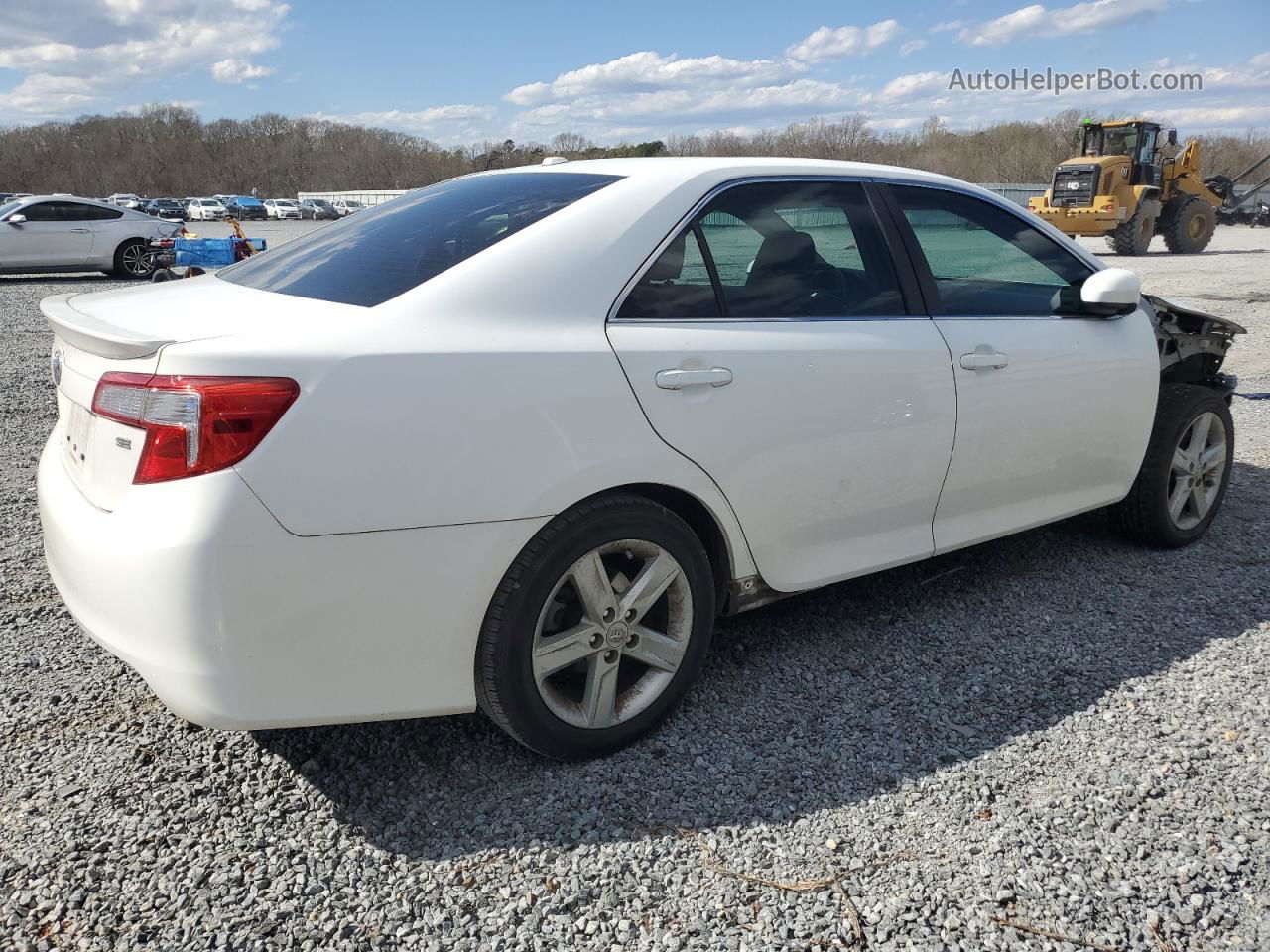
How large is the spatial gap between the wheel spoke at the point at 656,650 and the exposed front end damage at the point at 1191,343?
8.72 feet

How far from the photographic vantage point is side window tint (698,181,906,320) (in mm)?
2939

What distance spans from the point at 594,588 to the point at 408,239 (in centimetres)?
116

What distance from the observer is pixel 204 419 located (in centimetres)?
211

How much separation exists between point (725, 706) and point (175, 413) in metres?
1.79

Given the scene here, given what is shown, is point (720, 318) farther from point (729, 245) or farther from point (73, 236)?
point (73, 236)

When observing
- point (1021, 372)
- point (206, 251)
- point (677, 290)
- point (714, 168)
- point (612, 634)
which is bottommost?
point (206, 251)

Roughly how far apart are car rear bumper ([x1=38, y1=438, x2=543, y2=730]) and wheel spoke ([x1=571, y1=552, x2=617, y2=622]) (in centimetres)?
21

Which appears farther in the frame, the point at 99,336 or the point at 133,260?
the point at 133,260

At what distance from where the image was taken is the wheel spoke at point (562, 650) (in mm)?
2553

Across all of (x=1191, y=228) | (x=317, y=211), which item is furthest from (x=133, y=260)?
(x=317, y=211)

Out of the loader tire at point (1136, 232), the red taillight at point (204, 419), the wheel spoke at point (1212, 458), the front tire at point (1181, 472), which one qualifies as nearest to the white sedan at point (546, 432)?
the red taillight at point (204, 419)

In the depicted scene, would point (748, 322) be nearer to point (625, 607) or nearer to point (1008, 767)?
point (625, 607)

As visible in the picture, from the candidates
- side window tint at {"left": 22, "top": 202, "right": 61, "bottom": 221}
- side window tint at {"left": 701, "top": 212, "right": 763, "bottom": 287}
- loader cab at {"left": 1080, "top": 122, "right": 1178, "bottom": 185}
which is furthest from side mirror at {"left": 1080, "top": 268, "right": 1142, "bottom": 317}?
loader cab at {"left": 1080, "top": 122, "right": 1178, "bottom": 185}

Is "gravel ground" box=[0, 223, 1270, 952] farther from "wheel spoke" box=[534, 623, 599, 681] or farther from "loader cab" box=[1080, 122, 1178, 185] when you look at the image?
"loader cab" box=[1080, 122, 1178, 185]
